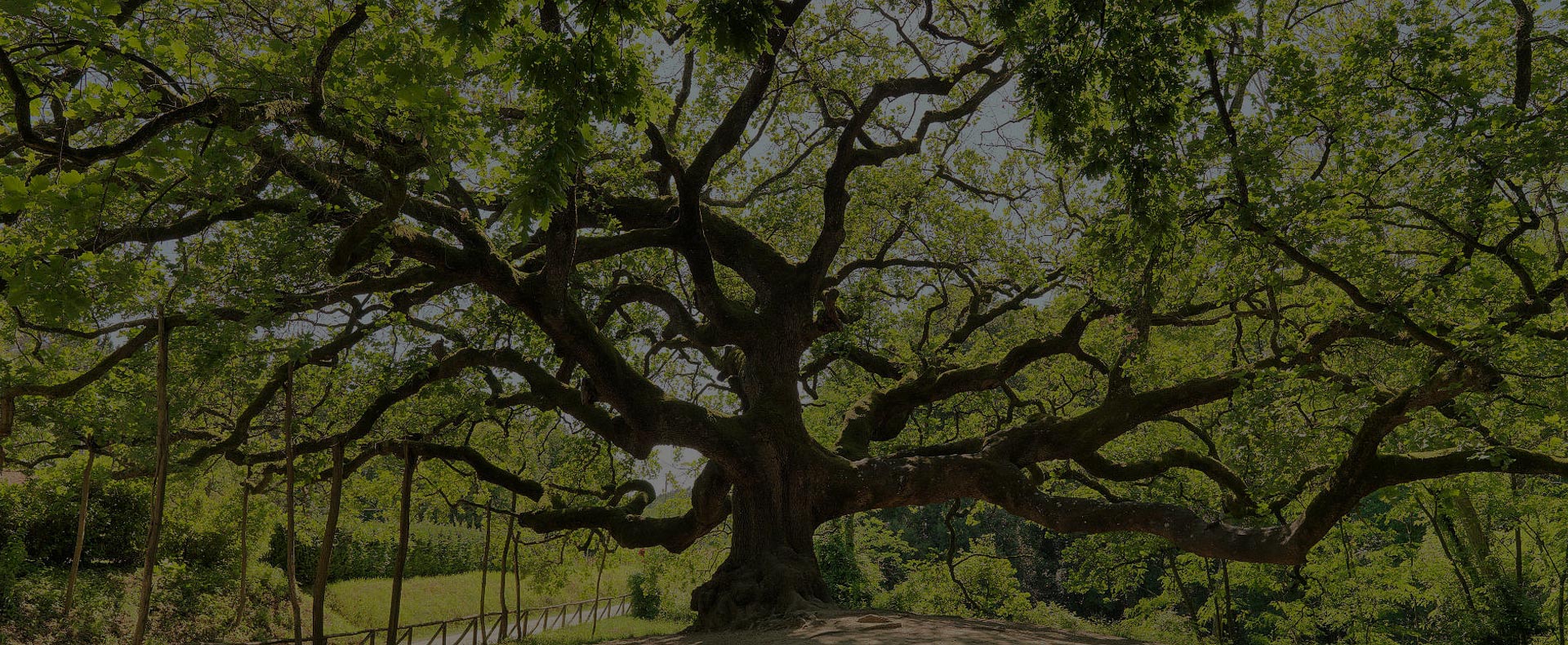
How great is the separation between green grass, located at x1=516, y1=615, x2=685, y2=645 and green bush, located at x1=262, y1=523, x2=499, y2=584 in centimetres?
484

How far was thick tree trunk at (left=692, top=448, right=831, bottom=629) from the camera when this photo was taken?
26.4 ft

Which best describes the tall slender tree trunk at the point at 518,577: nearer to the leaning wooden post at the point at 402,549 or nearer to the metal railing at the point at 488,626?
the metal railing at the point at 488,626

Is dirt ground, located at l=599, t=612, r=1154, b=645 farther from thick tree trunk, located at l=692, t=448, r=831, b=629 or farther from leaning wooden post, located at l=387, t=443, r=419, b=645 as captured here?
leaning wooden post, located at l=387, t=443, r=419, b=645

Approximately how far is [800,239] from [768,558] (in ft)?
19.7

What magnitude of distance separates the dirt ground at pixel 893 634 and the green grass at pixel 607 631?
302 inches

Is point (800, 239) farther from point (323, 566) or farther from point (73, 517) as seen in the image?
point (73, 517)

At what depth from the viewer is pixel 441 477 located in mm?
13391

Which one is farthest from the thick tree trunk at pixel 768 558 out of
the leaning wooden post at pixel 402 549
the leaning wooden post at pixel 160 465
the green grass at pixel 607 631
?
the green grass at pixel 607 631

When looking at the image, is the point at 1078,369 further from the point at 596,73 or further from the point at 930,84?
the point at 596,73

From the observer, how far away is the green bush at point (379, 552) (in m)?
22.6

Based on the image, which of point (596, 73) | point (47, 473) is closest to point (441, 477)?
point (47, 473)

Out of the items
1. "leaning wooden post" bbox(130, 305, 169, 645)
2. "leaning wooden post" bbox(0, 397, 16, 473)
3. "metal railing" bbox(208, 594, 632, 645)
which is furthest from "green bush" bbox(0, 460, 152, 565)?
"leaning wooden post" bbox(130, 305, 169, 645)

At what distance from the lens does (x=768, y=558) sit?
28.1ft

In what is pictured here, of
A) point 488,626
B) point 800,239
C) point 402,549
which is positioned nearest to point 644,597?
point 488,626
